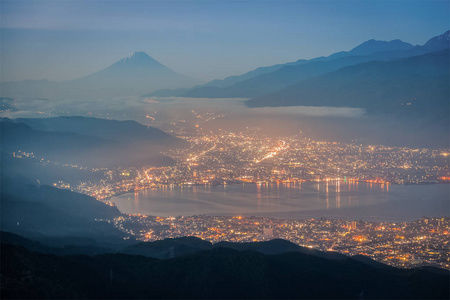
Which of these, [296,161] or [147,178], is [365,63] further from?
[147,178]

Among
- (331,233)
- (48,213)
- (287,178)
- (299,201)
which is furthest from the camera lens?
(287,178)

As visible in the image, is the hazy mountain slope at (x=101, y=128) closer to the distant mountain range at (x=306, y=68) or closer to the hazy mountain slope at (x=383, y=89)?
the hazy mountain slope at (x=383, y=89)

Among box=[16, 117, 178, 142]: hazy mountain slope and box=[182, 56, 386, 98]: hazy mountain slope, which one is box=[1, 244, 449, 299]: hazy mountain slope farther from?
box=[182, 56, 386, 98]: hazy mountain slope

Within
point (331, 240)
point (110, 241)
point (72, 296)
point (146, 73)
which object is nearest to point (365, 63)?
point (146, 73)

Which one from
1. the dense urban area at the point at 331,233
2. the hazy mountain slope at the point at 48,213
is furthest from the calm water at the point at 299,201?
the hazy mountain slope at the point at 48,213

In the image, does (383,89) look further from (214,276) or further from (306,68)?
(214,276)

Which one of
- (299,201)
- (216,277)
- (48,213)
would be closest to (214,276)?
(216,277)
